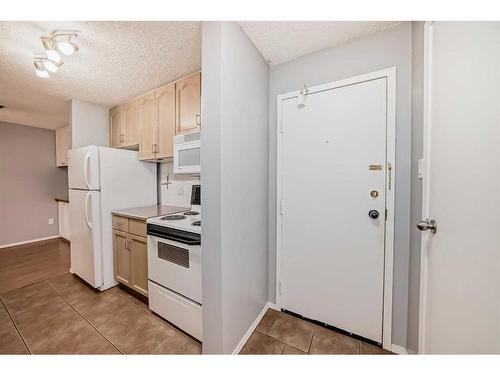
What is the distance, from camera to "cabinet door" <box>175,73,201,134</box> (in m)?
1.85

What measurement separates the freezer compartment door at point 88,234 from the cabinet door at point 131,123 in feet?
2.50

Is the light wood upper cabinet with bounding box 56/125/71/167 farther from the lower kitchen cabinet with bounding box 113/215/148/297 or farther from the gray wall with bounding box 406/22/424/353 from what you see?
the gray wall with bounding box 406/22/424/353

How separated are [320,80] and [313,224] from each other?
112cm

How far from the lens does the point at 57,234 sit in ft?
12.7

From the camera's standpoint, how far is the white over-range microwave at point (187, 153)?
5.60 ft

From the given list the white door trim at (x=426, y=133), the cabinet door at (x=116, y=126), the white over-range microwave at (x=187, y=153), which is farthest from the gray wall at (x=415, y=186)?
the cabinet door at (x=116, y=126)

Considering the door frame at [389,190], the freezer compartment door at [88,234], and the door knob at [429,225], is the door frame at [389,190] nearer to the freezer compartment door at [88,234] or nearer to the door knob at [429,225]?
the door knob at [429,225]

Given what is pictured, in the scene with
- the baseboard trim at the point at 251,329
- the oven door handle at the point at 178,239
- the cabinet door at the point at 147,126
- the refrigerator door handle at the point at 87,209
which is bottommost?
the baseboard trim at the point at 251,329

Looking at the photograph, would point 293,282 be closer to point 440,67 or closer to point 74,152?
point 440,67

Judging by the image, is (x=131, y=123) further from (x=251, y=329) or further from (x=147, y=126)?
(x=251, y=329)

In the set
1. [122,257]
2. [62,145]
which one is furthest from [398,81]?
[62,145]
